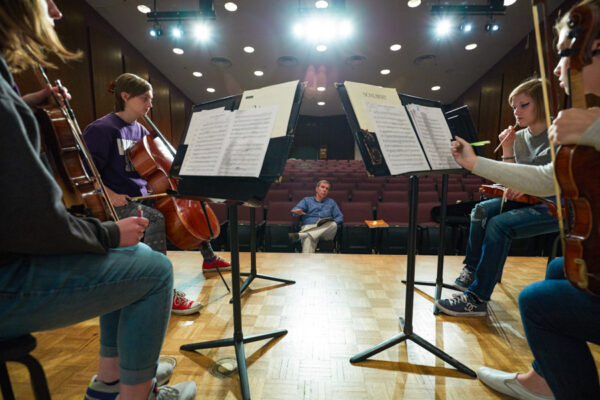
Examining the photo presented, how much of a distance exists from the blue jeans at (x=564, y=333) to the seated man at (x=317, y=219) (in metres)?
2.29

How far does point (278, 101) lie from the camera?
103cm

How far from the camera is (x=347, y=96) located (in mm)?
1087

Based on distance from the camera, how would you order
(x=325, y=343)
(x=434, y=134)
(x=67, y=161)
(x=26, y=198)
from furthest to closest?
(x=325, y=343), (x=434, y=134), (x=67, y=161), (x=26, y=198)

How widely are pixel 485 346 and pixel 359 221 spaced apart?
2.20 meters

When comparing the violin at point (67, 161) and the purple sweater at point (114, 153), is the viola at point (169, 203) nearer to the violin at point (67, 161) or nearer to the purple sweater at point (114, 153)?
the purple sweater at point (114, 153)

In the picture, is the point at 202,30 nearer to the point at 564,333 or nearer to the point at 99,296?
the point at 99,296

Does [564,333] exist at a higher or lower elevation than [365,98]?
lower

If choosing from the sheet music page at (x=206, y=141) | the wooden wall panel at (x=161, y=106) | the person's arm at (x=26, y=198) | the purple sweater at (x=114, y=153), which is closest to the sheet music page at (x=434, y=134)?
the sheet music page at (x=206, y=141)

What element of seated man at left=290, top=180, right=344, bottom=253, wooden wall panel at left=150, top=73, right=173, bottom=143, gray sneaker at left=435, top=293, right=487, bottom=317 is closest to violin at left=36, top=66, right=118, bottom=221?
gray sneaker at left=435, top=293, right=487, bottom=317

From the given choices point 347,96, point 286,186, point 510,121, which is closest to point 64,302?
point 347,96

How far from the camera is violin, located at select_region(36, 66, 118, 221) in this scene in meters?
0.90

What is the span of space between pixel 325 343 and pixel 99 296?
1.02 meters

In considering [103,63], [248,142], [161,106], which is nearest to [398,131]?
[248,142]

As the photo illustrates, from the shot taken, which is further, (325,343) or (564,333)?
(325,343)
